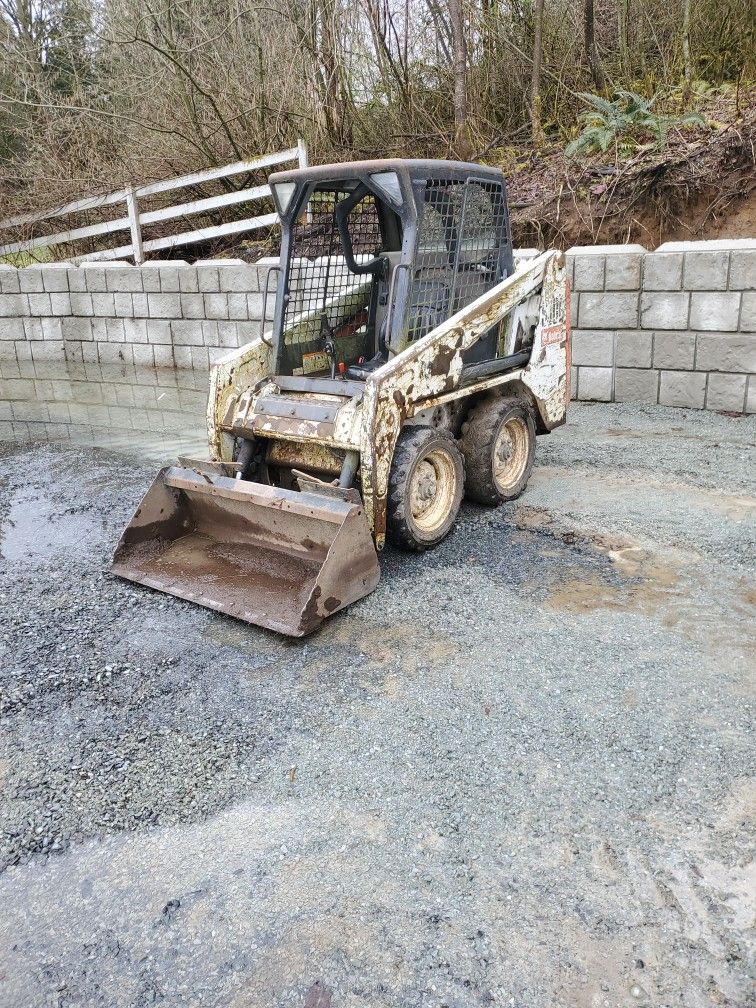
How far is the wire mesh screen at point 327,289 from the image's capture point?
16.4 feet

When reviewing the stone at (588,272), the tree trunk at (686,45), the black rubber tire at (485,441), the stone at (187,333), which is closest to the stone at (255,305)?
the stone at (187,333)

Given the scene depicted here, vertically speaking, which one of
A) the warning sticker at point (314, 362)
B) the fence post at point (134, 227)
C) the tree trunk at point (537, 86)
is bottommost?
the warning sticker at point (314, 362)

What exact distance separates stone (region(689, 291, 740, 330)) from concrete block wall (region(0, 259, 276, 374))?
444 cm

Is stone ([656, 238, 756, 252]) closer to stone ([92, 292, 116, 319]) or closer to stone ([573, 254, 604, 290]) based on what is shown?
stone ([573, 254, 604, 290])

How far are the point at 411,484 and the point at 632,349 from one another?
12.9 ft

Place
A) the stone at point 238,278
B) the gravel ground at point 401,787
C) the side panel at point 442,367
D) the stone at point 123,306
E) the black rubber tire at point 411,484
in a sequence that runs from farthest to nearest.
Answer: the stone at point 123,306 < the stone at point 238,278 < the black rubber tire at point 411,484 < the side panel at point 442,367 < the gravel ground at point 401,787

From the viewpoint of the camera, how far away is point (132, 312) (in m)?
10.7

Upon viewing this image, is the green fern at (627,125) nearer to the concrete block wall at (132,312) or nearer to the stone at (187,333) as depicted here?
the concrete block wall at (132,312)

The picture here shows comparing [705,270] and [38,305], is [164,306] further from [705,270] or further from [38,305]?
[705,270]

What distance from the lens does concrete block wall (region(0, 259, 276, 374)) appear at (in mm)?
9617

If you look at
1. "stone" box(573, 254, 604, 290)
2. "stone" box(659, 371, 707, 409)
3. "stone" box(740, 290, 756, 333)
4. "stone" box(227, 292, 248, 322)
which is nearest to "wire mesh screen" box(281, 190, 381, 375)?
"stone" box(573, 254, 604, 290)

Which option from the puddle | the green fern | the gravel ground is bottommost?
the gravel ground

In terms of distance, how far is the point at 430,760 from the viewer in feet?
9.50

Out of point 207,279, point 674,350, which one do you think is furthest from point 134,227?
point 674,350
